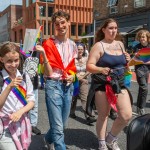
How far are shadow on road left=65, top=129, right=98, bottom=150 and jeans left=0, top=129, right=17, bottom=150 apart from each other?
1.70 m

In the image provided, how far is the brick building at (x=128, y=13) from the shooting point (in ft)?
76.2

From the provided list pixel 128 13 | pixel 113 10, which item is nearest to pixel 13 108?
pixel 128 13

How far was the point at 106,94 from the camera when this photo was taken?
3623mm

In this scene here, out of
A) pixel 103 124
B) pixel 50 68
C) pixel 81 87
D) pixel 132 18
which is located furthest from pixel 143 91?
pixel 132 18

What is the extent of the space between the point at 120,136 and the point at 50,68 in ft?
6.03

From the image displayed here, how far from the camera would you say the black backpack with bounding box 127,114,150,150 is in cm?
177

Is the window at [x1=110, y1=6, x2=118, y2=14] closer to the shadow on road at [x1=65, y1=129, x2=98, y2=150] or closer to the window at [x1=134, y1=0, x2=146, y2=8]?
the window at [x1=134, y1=0, x2=146, y2=8]

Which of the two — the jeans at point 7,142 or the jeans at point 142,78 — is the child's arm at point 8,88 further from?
the jeans at point 142,78

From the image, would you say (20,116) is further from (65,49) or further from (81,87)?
(81,87)

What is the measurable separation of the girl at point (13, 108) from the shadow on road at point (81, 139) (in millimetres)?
1614

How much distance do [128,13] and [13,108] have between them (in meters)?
23.8

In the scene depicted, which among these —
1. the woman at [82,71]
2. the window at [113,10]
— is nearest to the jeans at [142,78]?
the woman at [82,71]

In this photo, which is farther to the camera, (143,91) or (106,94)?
(143,91)

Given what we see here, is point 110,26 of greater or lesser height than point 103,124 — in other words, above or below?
above
